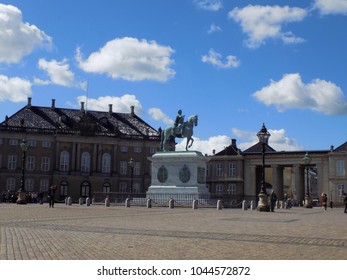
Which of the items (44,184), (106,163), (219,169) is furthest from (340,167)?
(44,184)

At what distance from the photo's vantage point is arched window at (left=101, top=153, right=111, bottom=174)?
286ft

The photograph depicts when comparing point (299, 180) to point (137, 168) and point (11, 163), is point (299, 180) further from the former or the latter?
point (11, 163)

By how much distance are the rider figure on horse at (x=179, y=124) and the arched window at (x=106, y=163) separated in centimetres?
4562

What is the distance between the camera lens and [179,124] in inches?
1715

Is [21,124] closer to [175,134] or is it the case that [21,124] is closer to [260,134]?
[175,134]

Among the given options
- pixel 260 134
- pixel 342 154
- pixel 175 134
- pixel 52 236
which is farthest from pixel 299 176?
pixel 52 236

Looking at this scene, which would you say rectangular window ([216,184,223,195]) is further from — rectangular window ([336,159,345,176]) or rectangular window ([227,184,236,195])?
rectangular window ([336,159,345,176])

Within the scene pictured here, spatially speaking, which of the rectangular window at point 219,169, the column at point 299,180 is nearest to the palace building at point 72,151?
the rectangular window at point 219,169

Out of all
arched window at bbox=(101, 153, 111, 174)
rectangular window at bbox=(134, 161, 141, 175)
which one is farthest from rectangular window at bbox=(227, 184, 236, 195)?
arched window at bbox=(101, 153, 111, 174)

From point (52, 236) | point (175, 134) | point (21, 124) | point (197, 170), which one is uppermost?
point (21, 124)

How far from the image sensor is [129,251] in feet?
32.7

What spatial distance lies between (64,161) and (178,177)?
47.3 metres

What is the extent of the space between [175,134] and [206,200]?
684cm

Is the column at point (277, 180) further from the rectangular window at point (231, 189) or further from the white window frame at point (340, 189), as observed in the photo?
the white window frame at point (340, 189)
